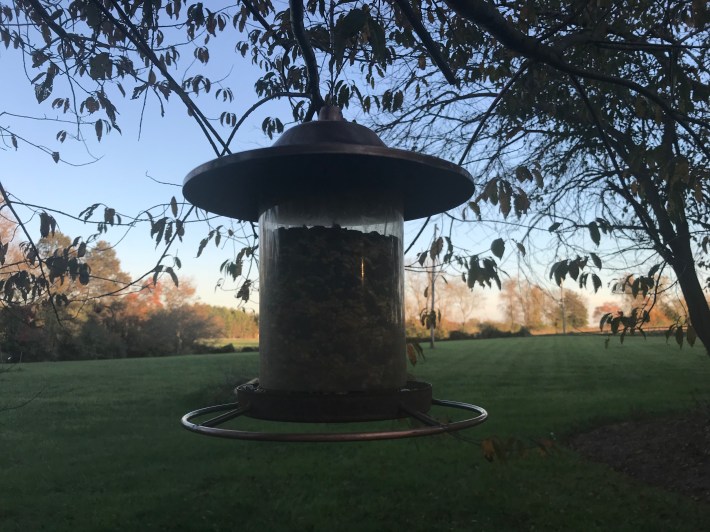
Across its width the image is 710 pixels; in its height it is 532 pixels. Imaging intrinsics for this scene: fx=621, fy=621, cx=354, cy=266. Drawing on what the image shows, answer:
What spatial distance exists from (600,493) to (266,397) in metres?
7.17

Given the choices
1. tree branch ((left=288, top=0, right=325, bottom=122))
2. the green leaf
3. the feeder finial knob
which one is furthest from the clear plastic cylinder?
the green leaf

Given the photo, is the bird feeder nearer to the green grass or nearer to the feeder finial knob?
the feeder finial knob

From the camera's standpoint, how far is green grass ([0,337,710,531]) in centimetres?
721

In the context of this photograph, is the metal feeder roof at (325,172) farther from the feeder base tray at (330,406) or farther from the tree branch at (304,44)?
the feeder base tray at (330,406)

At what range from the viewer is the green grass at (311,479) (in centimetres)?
721

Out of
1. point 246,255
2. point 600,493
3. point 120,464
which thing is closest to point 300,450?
point 120,464

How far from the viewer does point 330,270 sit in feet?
7.85

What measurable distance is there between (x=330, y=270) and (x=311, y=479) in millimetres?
7366

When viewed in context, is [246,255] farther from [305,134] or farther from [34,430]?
[34,430]

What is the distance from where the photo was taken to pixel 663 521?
6.96 meters

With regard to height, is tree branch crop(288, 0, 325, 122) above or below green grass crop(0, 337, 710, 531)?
above

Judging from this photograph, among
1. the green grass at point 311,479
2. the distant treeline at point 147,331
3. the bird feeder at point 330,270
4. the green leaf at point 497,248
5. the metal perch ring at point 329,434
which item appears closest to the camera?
the metal perch ring at point 329,434

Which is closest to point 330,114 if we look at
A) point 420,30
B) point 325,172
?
point 325,172

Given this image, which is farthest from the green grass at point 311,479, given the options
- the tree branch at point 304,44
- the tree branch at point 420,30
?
the tree branch at point 304,44
